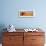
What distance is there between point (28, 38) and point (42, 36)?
395mm

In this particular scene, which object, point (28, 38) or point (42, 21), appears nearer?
point (28, 38)

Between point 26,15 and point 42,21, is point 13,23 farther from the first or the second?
point 42,21

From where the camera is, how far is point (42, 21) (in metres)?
3.90

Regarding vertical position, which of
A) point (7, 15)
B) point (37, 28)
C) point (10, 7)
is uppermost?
point (10, 7)

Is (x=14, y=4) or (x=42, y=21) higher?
(x=14, y=4)

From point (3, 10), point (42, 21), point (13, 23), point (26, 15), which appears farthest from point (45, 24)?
point (3, 10)

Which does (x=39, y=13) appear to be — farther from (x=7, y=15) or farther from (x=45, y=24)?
(x=7, y=15)

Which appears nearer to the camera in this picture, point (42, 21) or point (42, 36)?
point (42, 36)

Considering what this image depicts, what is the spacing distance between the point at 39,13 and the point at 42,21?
27 cm

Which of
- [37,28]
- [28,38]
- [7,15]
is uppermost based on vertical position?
[7,15]

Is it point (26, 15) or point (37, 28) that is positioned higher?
point (26, 15)

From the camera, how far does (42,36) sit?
340 centimetres

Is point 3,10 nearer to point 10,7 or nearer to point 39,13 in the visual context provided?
point 10,7

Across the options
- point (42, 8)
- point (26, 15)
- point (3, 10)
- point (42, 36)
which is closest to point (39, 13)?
point (42, 8)
